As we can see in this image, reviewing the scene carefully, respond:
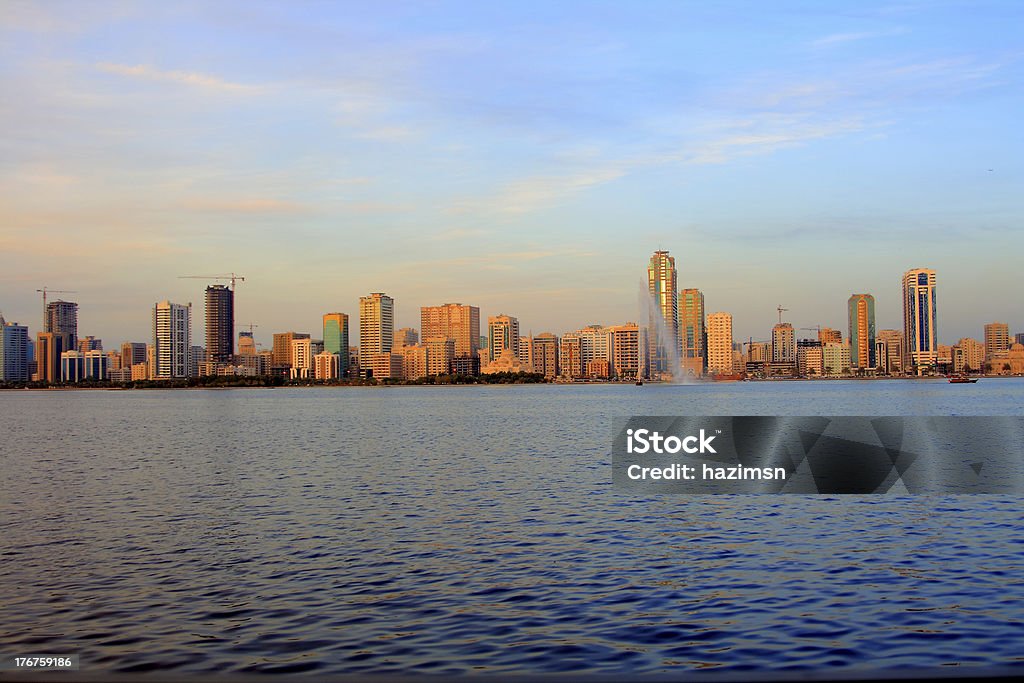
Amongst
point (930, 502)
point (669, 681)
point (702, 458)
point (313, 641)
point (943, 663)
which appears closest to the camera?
point (669, 681)

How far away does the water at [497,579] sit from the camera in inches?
647

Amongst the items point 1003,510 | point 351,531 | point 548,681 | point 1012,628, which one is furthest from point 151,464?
point 548,681

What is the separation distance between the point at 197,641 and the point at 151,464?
43128 mm

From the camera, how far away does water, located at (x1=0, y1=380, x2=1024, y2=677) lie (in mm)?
16422

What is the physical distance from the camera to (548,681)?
601 cm

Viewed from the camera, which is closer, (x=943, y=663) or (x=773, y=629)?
(x=943, y=663)

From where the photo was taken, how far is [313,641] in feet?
56.2

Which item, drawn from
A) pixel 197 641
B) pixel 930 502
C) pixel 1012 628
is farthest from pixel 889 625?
pixel 930 502

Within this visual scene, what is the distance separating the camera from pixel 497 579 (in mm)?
22219

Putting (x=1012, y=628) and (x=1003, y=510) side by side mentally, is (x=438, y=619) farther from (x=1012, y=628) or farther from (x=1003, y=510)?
(x=1003, y=510)

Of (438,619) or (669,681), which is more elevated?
(669,681)

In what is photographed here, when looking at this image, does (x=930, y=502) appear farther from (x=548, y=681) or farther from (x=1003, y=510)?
(x=548, y=681)

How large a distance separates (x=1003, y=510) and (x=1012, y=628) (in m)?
18.2

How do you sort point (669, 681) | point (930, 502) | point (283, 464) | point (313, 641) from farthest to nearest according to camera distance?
point (283, 464) < point (930, 502) < point (313, 641) < point (669, 681)
